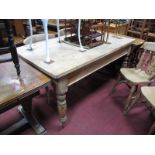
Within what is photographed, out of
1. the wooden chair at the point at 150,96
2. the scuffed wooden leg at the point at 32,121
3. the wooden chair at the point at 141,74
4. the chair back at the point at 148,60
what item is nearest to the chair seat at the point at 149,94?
the wooden chair at the point at 150,96

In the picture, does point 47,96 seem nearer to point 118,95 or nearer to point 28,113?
point 28,113

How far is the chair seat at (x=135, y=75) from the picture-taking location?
5.48ft

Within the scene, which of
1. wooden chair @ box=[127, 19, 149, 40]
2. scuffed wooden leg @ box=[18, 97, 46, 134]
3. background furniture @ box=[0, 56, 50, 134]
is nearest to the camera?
background furniture @ box=[0, 56, 50, 134]

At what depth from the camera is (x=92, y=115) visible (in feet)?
5.64

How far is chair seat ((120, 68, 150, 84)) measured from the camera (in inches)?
65.8

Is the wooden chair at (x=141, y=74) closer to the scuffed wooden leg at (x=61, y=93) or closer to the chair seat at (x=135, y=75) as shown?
the chair seat at (x=135, y=75)

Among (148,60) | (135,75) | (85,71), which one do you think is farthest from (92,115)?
(148,60)

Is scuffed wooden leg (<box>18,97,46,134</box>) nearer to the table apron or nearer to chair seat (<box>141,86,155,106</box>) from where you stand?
the table apron

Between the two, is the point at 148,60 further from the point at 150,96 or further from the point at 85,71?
the point at 85,71

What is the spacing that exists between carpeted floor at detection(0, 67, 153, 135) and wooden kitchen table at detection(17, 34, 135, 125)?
0.22 m

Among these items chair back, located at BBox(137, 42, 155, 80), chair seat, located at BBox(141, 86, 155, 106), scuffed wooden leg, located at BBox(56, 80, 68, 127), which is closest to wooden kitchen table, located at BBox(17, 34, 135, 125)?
scuffed wooden leg, located at BBox(56, 80, 68, 127)

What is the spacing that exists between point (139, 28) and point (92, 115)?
306cm

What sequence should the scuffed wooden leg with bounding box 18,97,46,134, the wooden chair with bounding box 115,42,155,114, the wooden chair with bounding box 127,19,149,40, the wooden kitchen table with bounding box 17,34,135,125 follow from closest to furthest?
1. the wooden kitchen table with bounding box 17,34,135,125
2. the scuffed wooden leg with bounding box 18,97,46,134
3. the wooden chair with bounding box 115,42,155,114
4. the wooden chair with bounding box 127,19,149,40

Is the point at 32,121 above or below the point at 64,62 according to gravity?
below
